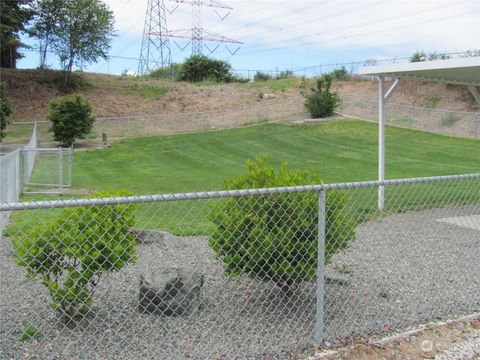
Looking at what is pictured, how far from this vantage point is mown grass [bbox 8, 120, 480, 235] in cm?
1115

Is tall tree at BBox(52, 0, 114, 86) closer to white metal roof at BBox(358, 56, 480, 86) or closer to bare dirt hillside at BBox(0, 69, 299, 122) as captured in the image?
bare dirt hillside at BBox(0, 69, 299, 122)

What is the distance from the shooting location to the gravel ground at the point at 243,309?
3869 millimetres

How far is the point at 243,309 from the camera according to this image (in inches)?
185

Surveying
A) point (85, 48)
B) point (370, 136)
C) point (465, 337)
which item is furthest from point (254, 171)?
point (85, 48)

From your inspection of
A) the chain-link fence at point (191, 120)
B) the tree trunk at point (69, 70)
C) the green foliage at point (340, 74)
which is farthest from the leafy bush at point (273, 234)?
the green foliage at point (340, 74)

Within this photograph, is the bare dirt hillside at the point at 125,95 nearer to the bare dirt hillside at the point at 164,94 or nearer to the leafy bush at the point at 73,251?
the bare dirt hillside at the point at 164,94

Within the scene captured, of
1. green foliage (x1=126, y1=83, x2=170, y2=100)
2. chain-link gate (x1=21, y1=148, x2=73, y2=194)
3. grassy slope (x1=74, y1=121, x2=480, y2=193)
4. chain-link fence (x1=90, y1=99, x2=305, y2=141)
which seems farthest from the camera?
green foliage (x1=126, y1=83, x2=170, y2=100)

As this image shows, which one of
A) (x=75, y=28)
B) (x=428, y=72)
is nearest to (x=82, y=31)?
(x=75, y=28)

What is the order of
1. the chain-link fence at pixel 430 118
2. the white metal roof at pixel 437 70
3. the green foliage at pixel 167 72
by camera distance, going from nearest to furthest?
1. the white metal roof at pixel 437 70
2. the chain-link fence at pixel 430 118
3. the green foliage at pixel 167 72

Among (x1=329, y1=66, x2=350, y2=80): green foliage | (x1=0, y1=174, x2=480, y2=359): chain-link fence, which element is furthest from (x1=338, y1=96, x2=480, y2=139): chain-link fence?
(x1=0, y1=174, x2=480, y2=359): chain-link fence

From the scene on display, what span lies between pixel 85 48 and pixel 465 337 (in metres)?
40.0

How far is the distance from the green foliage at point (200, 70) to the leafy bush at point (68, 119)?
22880 mm

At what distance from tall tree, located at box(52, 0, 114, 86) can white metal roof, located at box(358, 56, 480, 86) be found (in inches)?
1291

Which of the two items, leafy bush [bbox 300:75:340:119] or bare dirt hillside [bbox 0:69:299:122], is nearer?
leafy bush [bbox 300:75:340:119]
